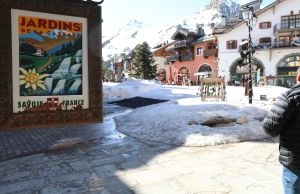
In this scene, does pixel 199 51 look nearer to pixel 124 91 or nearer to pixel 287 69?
pixel 287 69

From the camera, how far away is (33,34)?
2.58 m

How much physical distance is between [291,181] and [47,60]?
2221 mm

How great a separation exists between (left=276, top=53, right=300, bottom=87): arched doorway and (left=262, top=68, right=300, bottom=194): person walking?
42.3 metres

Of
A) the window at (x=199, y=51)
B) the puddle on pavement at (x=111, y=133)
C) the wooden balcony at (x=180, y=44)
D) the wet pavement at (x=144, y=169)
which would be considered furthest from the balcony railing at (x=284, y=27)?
the wet pavement at (x=144, y=169)

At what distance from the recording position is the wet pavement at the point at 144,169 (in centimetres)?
495

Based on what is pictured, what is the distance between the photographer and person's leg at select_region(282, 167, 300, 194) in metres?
2.88

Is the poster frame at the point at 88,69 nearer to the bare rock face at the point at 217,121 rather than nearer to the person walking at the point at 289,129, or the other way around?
the person walking at the point at 289,129

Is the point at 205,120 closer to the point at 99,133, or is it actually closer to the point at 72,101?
the point at 99,133

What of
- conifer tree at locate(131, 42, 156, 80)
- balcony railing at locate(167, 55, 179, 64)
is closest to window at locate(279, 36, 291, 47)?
balcony railing at locate(167, 55, 179, 64)

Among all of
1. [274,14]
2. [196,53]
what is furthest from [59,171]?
[196,53]

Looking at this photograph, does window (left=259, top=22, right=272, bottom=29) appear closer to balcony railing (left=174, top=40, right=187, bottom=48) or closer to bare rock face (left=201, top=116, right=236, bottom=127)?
balcony railing (left=174, top=40, right=187, bottom=48)

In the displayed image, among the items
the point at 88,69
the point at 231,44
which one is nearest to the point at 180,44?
the point at 231,44

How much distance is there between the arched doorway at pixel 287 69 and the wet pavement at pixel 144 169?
37.8 metres

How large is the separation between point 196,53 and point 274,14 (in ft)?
40.7
